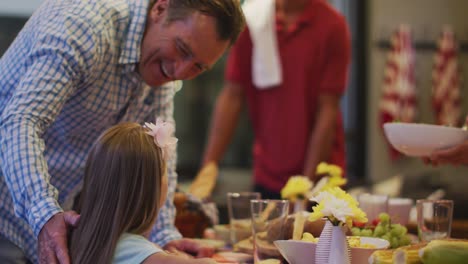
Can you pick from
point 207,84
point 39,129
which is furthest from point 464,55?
point 39,129

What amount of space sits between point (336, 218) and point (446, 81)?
449 cm

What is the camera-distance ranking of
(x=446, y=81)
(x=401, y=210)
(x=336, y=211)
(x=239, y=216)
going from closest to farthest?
1. (x=336, y=211)
2. (x=239, y=216)
3. (x=401, y=210)
4. (x=446, y=81)

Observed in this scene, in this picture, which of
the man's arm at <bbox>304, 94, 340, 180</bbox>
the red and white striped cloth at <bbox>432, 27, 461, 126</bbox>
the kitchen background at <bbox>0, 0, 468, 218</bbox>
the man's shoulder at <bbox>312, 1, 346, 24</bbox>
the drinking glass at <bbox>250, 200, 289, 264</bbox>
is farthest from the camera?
the red and white striped cloth at <bbox>432, 27, 461, 126</bbox>

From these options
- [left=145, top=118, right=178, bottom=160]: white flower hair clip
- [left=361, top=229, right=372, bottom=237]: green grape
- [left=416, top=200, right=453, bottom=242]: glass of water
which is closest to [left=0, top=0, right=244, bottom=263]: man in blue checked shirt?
[left=145, top=118, right=178, bottom=160]: white flower hair clip

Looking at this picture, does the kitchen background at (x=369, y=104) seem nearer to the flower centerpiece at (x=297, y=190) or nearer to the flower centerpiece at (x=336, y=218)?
the flower centerpiece at (x=297, y=190)

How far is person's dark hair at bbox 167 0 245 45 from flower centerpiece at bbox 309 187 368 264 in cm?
66

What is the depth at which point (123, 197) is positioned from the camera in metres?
1.56

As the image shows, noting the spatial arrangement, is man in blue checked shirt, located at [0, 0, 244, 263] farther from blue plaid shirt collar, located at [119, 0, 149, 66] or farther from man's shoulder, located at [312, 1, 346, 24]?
man's shoulder, located at [312, 1, 346, 24]

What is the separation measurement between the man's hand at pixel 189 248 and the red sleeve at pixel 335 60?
1220 mm

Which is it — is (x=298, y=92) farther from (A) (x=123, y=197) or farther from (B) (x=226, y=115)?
(A) (x=123, y=197)

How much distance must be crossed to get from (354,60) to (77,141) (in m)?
3.73

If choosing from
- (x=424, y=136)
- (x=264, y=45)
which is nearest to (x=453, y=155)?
(x=424, y=136)

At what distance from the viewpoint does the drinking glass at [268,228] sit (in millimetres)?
1594

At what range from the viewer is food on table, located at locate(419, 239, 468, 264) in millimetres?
1270
